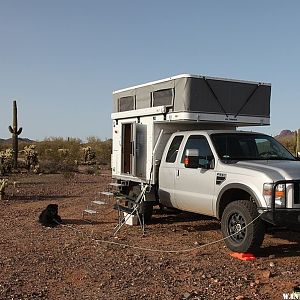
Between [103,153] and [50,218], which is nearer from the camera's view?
[50,218]

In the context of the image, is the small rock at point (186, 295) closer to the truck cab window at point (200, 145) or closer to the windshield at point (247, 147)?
the windshield at point (247, 147)

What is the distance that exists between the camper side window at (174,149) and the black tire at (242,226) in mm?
2095

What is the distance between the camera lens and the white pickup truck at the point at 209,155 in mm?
7590

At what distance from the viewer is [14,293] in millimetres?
5852

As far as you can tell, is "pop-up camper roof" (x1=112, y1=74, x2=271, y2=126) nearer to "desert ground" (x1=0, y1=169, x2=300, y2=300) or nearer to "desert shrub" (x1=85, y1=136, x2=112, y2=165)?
"desert ground" (x1=0, y1=169, x2=300, y2=300)

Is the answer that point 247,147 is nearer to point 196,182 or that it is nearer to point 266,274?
point 196,182

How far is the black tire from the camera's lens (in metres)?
7.59

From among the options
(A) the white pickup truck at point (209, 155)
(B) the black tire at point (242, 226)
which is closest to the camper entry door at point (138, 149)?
(A) the white pickup truck at point (209, 155)

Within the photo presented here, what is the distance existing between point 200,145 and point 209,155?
1.43 ft

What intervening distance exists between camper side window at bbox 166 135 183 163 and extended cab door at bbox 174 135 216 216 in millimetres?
319

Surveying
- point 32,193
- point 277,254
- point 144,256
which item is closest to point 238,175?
point 277,254

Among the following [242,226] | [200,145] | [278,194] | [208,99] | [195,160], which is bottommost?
[242,226]

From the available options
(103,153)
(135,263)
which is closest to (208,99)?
(135,263)

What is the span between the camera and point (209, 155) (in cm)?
892
